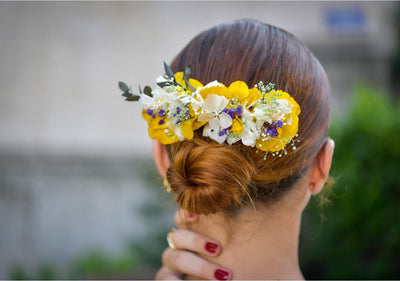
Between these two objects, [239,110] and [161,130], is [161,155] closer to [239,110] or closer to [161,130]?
[161,130]

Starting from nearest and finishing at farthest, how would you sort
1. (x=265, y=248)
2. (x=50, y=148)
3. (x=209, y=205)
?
(x=209, y=205)
(x=265, y=248)
(x=50, y=148)

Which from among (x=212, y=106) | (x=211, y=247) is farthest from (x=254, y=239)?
Answer: (x=212, y=106)

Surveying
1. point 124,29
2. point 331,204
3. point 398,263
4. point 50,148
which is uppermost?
point 124,29

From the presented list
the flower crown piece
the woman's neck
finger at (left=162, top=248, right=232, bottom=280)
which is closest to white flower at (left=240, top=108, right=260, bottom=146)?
the flower crown piece

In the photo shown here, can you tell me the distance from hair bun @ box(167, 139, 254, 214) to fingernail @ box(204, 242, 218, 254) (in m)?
0.16

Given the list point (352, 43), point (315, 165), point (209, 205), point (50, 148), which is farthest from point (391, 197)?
point (50, 148)

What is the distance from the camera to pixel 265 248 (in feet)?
4.98

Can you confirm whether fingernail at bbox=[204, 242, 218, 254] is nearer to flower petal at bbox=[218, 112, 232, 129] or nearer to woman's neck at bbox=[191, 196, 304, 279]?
woman's neck at bbox=[191, 196, 304, 279]

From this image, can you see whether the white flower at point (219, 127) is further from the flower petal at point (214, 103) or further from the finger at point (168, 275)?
the finger at point (168, 275)

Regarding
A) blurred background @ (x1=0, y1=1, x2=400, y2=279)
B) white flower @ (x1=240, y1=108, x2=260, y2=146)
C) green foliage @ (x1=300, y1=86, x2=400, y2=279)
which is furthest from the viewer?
blurred background @ (x1=0, y1=1, x2=400, y2=279)

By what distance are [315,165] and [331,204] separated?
1850mm

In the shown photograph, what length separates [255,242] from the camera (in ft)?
4.94

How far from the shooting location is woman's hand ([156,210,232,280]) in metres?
1.52

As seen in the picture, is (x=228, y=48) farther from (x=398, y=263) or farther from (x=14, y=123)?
(x=14, y=123)
